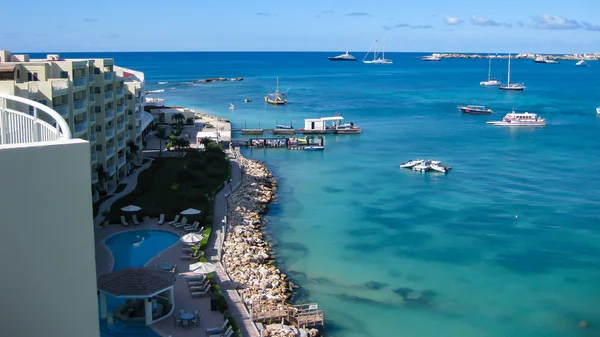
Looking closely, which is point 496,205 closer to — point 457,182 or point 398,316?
point 457,182

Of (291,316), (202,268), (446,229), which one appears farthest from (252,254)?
(446,229)

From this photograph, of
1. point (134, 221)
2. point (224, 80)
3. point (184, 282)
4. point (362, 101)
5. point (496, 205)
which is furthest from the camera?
point (224, 80)

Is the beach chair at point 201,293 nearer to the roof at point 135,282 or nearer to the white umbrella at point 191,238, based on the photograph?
the roof at point 135,282

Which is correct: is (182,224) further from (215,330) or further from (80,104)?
(215,330)

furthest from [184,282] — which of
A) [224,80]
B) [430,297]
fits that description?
[224,80]

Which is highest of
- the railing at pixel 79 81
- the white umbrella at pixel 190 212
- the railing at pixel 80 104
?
the railing at pixel 79 81

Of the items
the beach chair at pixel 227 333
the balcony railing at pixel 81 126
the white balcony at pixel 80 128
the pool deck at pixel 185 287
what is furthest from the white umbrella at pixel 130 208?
the beach chair at pixel 227 333
